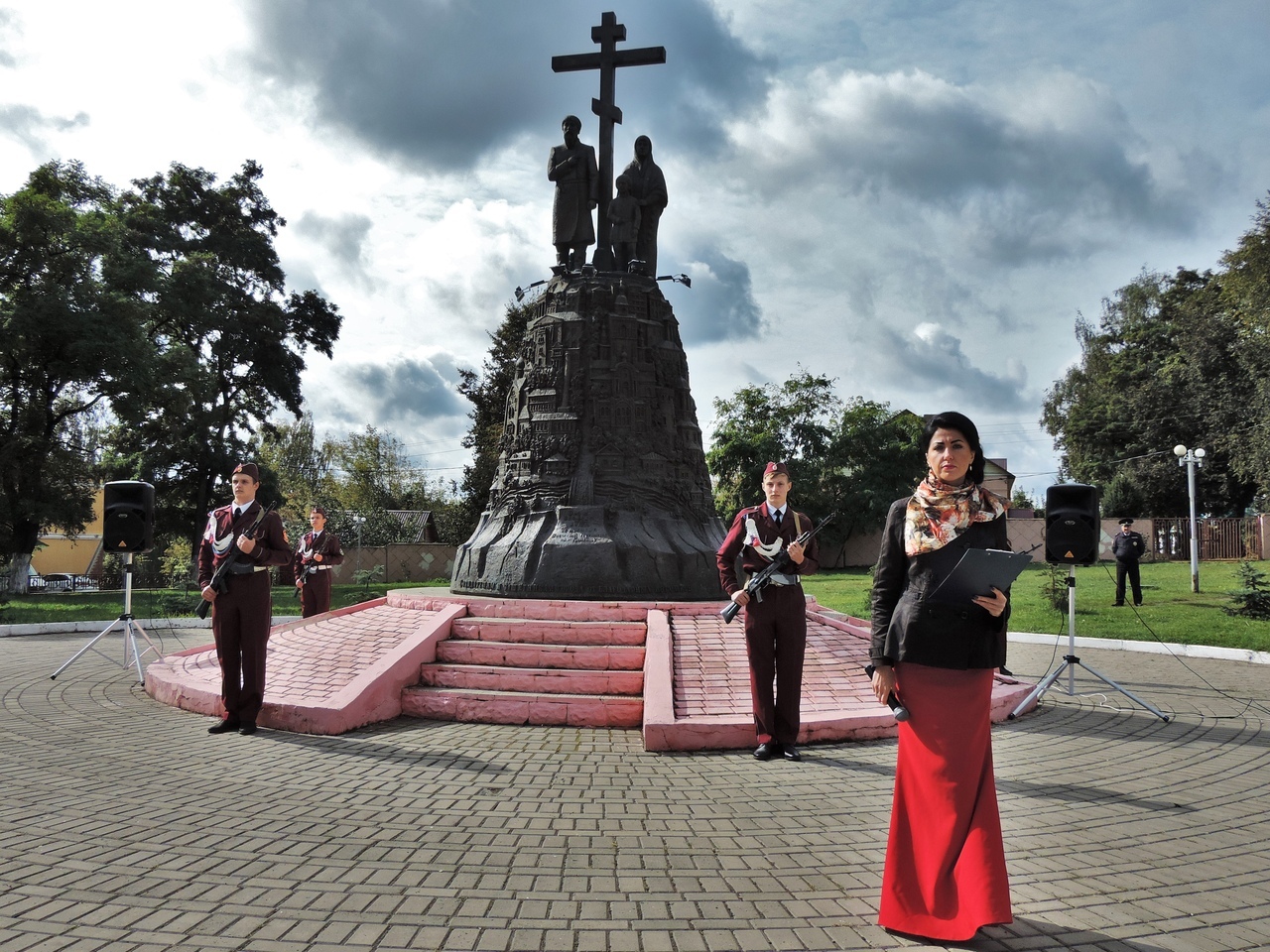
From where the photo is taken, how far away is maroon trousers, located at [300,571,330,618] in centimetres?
1175

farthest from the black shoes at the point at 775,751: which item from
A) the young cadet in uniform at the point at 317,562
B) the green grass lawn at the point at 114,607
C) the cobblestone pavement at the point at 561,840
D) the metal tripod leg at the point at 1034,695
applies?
the green grass lawn at the point at 114,607

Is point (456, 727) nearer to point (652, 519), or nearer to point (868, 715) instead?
point (868, 715)

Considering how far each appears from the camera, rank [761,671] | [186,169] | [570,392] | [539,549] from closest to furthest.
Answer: [761,671] < [539,549] < [570,392] < [186,169]

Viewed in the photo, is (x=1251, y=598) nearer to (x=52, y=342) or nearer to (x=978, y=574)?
(x=978, y=574)

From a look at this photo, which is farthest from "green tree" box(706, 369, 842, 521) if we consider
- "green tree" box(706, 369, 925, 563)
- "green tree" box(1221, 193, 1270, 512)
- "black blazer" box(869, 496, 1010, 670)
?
"black blazer" box(869, 496, 1010, 670)

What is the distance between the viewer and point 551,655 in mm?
8062

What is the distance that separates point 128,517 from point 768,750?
8221mm

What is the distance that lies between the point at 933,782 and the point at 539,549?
728 centimetres

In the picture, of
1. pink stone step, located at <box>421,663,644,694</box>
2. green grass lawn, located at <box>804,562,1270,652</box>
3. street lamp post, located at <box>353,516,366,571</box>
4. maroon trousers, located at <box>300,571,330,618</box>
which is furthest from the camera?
street lamp post, located at <box>353,516,366,571</box>

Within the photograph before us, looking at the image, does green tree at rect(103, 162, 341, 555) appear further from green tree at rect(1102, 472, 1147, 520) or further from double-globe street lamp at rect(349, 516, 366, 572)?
green tree at rect(1102, 472, 1147, 520)

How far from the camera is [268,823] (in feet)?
15.1

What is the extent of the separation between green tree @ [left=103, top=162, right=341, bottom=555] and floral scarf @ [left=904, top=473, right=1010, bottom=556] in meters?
29.9

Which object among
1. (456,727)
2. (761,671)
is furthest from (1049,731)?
(456,727)

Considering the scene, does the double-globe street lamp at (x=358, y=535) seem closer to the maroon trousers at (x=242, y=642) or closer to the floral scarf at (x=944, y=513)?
the maroon trousers at (x=242, y=642)
